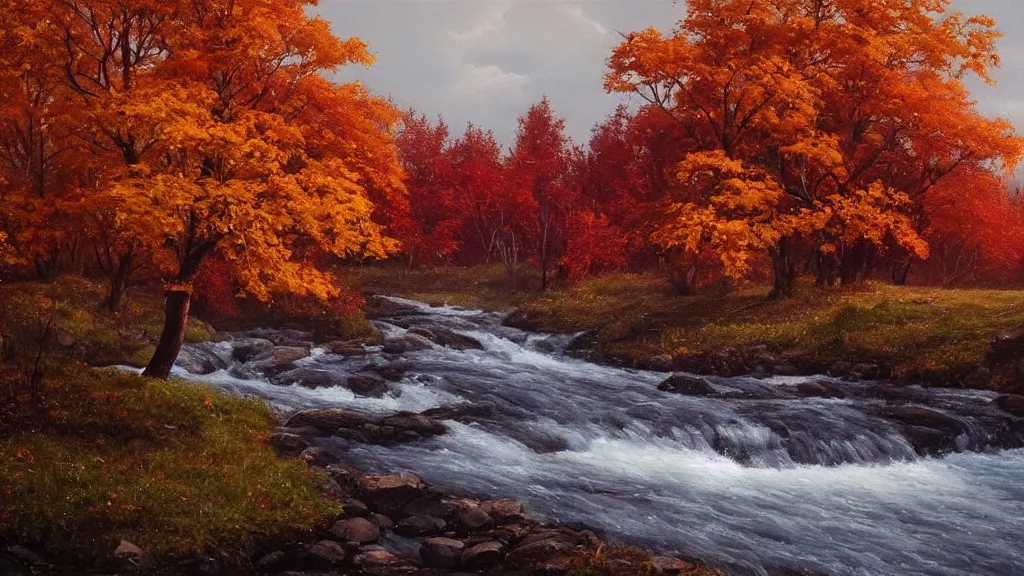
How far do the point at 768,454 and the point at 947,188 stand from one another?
2648 centimetres

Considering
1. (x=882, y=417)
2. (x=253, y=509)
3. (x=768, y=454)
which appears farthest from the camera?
(x=882, y=417)

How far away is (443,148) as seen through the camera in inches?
2283

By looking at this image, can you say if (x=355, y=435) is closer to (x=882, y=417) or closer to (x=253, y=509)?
(x=253, y=509)

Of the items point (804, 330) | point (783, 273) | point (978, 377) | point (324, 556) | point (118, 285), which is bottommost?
point (324, 556)

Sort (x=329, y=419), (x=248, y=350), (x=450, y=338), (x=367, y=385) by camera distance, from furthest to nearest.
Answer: (x=450, y=338) → (x=248, y=350) → (x=367, y=385) → (x=329, y=419)

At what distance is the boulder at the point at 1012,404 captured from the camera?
20.9 m

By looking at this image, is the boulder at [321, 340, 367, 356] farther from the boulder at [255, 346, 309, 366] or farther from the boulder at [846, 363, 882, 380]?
the boulder at [846, 363, 882, 380]

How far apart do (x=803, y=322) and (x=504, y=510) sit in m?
21.1

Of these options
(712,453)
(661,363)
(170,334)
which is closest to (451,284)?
(661,363)

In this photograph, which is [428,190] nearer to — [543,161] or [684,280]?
[543,161]

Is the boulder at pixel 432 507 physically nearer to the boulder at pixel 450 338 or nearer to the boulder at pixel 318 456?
Result: the boulder at pixel 318 456

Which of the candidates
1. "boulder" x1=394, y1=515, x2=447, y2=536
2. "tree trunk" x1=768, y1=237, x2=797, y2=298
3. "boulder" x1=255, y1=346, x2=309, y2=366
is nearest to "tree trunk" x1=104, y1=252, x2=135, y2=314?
"boulder" x1=255, y1=346, x2=309, y2=366

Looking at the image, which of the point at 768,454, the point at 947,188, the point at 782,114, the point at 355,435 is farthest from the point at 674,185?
the point at 355,435

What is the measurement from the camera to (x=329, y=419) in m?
17.3
